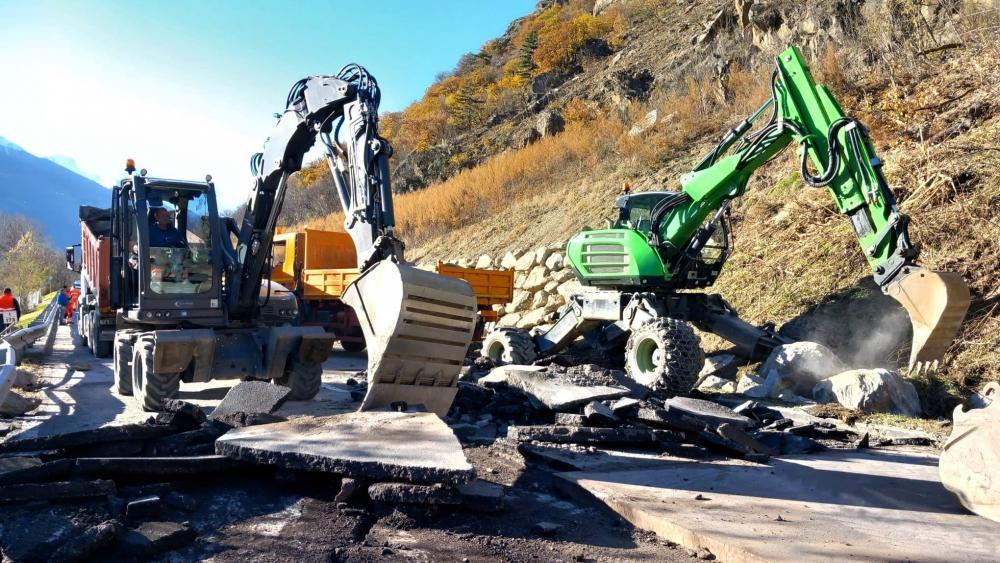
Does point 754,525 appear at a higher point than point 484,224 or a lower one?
lower

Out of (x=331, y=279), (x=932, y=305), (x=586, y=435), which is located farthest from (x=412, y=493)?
(x=331, y=279)

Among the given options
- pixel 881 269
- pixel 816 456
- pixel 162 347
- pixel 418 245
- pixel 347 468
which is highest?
pixel 418 245

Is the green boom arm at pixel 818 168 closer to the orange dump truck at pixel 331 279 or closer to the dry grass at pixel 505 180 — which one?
the orange dump truck at pixel 331 279

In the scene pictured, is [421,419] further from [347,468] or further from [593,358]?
[593,358]

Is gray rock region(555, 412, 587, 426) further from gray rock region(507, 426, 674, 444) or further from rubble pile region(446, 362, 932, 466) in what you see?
gray rock region(507, 426, 674, 444)

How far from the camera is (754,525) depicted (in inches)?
160

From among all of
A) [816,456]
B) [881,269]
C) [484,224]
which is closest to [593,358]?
[881,269]

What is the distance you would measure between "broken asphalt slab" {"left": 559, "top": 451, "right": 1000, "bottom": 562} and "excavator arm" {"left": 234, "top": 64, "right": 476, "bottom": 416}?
1.58 m

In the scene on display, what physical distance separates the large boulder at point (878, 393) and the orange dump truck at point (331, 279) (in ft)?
25.1

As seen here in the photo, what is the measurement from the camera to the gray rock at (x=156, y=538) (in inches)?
137

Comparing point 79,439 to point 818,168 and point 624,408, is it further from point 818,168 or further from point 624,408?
point 818,168

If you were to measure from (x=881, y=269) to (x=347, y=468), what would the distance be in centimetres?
641

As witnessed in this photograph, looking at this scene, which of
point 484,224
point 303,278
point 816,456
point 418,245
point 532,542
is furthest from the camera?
point 418,245

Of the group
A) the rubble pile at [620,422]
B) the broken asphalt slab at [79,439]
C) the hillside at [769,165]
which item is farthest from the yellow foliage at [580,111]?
the broken asphalt slab at [79,439]
